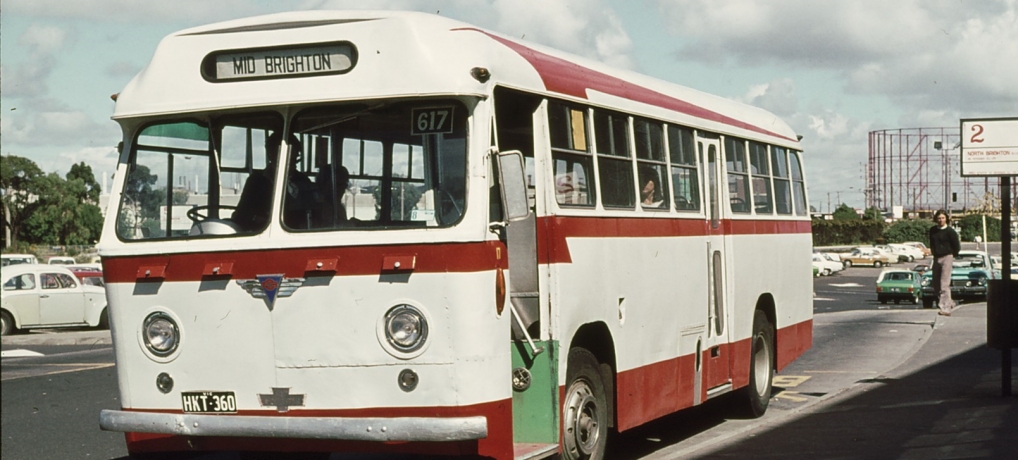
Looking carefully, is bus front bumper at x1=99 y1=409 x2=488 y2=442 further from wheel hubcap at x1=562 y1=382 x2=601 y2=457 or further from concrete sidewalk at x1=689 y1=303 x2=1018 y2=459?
concrete sidewalk at x1=689 y1=303 x2=1018 y2=459

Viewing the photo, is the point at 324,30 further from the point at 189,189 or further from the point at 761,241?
the point at 761,241

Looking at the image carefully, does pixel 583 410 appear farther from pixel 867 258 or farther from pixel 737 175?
pixel 867 258

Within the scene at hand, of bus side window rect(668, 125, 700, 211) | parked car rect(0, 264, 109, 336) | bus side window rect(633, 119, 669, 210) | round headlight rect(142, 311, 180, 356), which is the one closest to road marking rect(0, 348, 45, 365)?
parked car rect(0, 264, 109, 336)

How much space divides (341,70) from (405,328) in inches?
60.2

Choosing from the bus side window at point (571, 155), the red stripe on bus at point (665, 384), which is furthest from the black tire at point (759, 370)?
the bus side window at point (571, 155)

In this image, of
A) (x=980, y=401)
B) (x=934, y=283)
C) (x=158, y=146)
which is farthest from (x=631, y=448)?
(x=934, y=283)

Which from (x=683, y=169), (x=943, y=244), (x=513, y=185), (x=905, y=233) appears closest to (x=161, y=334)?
(x=513, y=185)

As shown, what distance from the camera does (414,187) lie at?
7449mm

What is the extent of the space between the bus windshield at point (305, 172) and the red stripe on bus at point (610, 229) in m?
1.03

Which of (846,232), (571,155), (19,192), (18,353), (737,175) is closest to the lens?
(571,155)

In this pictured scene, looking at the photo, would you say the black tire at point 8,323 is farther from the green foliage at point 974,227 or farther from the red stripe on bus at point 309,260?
the green foliage at point 974,227

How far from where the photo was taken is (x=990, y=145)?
14.0 metres

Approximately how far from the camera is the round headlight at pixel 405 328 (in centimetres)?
717

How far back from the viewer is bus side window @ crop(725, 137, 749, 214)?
40.5ft
